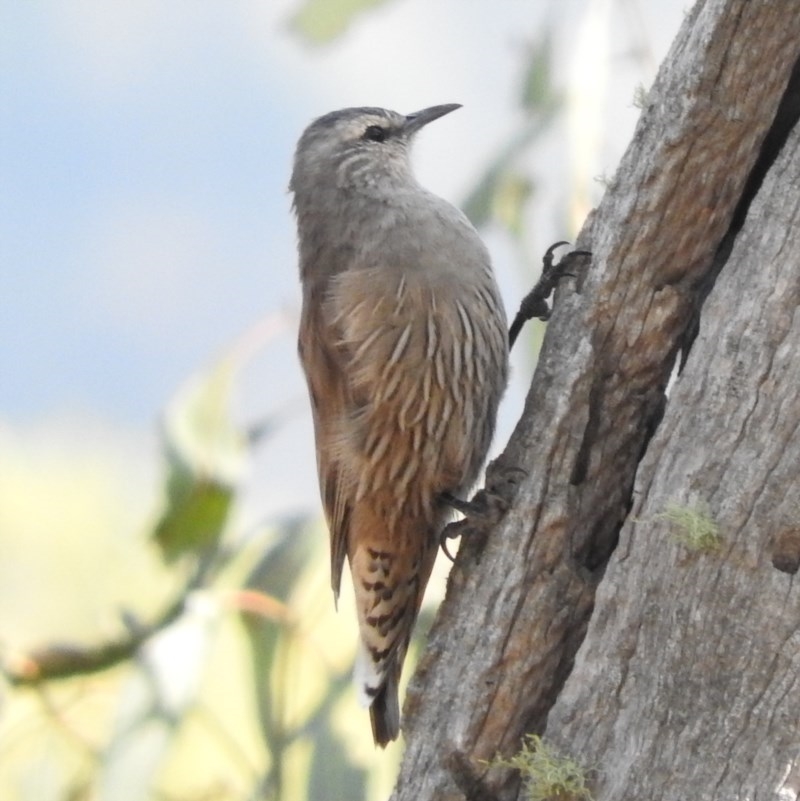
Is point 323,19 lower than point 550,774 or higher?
higher

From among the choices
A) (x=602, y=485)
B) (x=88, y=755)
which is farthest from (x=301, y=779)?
(x=602, y=485)

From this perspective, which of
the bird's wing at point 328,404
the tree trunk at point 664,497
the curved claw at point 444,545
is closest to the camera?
the tree trunk at point 664,497

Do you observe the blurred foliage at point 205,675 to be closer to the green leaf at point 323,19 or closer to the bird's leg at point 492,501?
the green leaf at point 323,19

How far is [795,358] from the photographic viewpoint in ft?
7.69

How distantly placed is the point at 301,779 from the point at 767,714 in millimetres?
1674

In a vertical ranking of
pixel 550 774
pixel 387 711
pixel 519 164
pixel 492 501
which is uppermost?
pixel 519 164

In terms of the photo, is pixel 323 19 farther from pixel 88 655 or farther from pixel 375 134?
pixel 88 655

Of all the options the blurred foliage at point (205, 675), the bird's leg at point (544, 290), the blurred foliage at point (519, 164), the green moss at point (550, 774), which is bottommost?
the blurred foliage at point (205, 675)

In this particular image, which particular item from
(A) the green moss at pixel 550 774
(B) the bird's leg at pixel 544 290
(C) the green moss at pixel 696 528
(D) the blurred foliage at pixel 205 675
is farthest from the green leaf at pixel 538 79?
(A) the green moss at pixel 550 774

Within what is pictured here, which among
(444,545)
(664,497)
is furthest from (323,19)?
(664,497)

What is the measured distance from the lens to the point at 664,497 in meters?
2.39

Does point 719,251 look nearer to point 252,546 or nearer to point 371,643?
point 371,643

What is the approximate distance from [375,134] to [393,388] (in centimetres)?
80

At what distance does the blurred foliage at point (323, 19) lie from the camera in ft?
12.4
